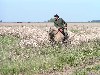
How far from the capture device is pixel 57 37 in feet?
87.2

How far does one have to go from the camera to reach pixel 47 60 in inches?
780

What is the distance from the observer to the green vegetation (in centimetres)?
1828

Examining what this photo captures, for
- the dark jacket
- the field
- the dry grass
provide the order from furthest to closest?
1. the dry grass
2. the dark jacket
3. the field

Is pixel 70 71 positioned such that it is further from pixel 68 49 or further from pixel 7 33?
pixel 7 33

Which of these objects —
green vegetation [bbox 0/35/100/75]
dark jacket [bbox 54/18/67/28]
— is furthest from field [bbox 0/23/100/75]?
dark jacket [bbox 54/18/67/28]

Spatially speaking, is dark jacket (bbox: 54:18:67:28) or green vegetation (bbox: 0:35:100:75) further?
dark jacket (bbox: 54:18:67:28)

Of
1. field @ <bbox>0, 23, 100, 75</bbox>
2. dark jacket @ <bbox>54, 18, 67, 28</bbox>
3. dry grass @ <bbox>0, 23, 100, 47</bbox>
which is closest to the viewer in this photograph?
field @ <bbox>0, 23, 100, 75</bbox>

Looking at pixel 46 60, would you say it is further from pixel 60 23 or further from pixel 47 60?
pixel 60 23

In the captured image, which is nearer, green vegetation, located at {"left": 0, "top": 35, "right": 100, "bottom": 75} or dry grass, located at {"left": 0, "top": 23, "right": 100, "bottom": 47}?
green vegetation, located at {"left": 0, "top": 35, "right": 100, "bottom": 75}

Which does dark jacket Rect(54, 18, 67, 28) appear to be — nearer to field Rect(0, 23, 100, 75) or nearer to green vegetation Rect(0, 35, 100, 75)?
field Rect(0, 23, 100, 75)

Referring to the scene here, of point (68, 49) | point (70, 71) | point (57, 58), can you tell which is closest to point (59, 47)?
point (68, 49)

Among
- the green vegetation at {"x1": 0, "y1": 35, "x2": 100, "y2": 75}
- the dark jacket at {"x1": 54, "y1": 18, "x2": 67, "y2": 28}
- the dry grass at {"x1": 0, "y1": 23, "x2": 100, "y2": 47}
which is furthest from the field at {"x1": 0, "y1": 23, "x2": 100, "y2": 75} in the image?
the dark jacket at {"x1": 54, "y1": 18, "x2": 67, "y2": 28}

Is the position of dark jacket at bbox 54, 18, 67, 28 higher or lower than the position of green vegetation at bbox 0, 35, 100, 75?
higher

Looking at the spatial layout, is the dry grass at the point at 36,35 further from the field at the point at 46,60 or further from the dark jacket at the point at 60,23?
the dark jacket at the point at 60,23
